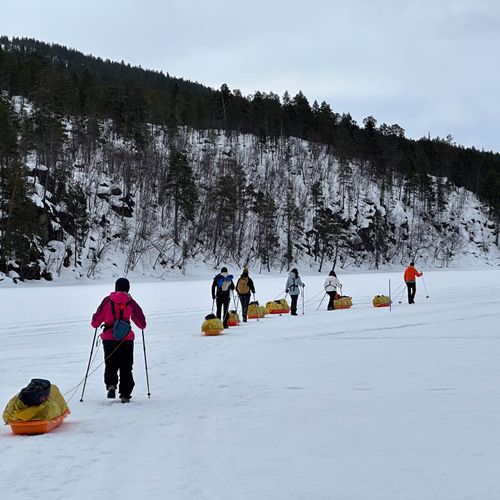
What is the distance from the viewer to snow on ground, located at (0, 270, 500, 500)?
4328 millimetres

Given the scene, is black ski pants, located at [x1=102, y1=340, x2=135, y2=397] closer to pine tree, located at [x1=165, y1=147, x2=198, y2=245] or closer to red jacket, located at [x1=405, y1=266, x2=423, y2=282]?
red jacket, located at [x1=405, y1=266, x2=423, y2=282]

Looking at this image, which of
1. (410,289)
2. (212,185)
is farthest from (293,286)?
(212,185)

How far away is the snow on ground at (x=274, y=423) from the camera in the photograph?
4328 millimetres

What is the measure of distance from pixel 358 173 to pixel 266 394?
317ft

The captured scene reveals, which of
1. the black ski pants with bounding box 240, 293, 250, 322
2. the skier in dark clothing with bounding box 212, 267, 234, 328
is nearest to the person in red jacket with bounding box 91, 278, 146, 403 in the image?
the skier in dark clothing with bounding box 212, 267, 234, 328

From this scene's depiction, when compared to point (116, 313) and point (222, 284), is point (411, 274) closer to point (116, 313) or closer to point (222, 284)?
point (222, 284)

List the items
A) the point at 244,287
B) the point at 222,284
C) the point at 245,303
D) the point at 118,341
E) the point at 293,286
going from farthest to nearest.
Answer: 1. the point at 293,286
2. the point at 245,303
3. the point at 244,287
4. the point at 222,284
5. the point at 118,341

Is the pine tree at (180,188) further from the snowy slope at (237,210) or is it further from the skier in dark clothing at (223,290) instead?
the skier in dark clothing at (223,290)

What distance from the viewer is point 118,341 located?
767 centimetres

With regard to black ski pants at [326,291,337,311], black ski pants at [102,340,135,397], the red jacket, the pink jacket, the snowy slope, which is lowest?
black ski pants at [326,291,337,311]

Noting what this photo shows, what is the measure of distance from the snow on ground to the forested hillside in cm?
3722

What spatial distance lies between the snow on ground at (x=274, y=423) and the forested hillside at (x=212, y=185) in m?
37.2

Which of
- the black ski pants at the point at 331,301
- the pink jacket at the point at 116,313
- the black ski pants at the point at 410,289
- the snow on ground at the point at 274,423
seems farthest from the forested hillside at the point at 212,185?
the pink jacket at the point at 116,313

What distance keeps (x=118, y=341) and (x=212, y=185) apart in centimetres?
6755
